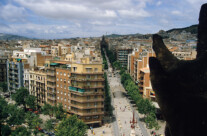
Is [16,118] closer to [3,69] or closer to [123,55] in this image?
[3,69]

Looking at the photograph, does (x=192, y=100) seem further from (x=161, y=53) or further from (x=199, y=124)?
(x=161, y=53)

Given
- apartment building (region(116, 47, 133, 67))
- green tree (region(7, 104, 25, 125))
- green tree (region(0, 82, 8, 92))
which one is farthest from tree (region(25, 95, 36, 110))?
apartment building (region(116, 47, 133, 67))

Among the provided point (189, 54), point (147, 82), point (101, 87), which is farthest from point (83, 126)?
point (189, 54)

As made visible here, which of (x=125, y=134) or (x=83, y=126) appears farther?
(x=125, y=134)

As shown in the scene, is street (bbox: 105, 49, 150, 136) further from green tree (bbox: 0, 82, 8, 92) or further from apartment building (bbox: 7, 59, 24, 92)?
green tree (bbox: 0, 82, 8, 92)

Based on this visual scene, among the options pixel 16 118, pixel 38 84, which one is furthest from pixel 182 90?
pixel 38 84
